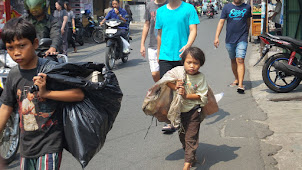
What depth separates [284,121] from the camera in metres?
5.77

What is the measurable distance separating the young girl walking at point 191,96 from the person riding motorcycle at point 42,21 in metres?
1.84

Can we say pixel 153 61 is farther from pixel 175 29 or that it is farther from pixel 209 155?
pixel 209 155

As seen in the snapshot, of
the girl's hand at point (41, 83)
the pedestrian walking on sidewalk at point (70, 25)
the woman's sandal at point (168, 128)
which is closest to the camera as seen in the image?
the girl's hand at point (41, 83)

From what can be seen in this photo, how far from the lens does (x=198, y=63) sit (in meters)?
4.00

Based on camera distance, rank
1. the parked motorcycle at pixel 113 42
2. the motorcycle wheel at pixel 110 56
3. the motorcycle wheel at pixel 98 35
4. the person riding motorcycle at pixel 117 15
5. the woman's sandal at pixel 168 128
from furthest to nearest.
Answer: the motorcycle wheel at pixel 98 35, the person riding motorcycle at pixel 117 15, the parked motorcycle at pixel 113 42, the motorcycle wheel at pixel 110 56, the woman's sandal at pixel 168 128

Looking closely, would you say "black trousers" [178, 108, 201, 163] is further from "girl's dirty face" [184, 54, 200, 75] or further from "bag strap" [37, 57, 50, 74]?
"bag strap" [37, 57, 50, 74]

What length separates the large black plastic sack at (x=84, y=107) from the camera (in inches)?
105

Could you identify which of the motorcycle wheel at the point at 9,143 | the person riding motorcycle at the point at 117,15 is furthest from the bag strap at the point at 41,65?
the person riding motorcycle at the point at 117,15

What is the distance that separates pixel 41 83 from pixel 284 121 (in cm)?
412

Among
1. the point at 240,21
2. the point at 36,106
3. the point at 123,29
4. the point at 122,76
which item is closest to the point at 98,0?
the point at 123,29

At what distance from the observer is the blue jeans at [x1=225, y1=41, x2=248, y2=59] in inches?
303

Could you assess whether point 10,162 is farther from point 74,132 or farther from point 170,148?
point 74,132

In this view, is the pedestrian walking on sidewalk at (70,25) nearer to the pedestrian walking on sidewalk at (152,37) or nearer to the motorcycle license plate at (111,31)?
the motorcycle license plate at (111,31)

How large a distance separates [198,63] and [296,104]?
3.35m
